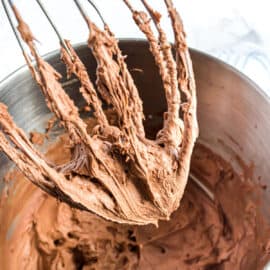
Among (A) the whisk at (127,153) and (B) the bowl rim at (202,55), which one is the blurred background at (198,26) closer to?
(B) the bowl rim at (202,55)

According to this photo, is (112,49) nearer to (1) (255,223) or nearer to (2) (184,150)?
(2) (184,150)

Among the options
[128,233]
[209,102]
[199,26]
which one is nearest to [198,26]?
[199,26]

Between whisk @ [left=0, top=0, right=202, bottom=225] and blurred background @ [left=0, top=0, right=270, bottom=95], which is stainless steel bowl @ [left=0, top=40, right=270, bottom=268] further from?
blurred background @ [left=0, top=0, right=270, bottom=95]

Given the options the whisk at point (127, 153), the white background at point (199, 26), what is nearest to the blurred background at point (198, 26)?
the white background at point (199, 26)

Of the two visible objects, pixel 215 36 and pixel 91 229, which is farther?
pixel 215 36

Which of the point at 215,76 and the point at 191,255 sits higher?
the point at 215,76

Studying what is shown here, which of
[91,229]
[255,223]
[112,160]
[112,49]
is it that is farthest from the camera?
[91,229]

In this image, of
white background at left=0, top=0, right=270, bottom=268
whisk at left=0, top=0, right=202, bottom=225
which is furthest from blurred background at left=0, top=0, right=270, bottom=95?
whisk at left=0, top=0, right=202, bottom=225

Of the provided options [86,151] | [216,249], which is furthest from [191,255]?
[86,151]
